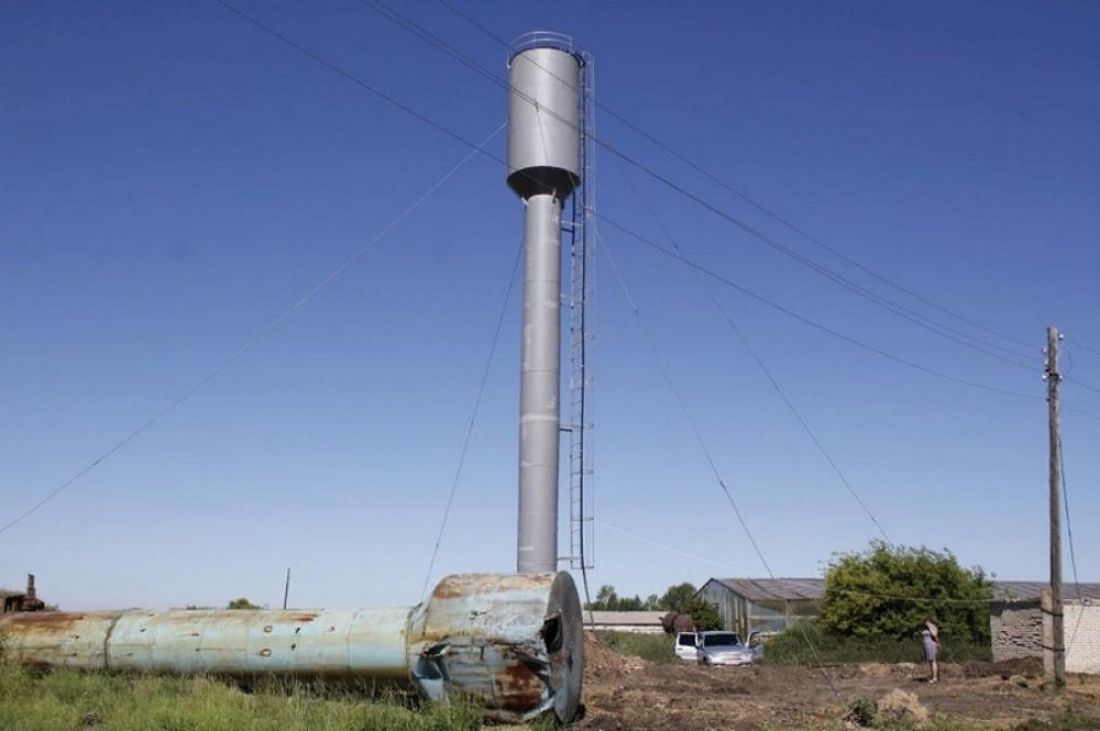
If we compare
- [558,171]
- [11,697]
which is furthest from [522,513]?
[11,697]

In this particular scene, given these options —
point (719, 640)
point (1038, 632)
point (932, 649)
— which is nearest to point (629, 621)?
point (719, 640)

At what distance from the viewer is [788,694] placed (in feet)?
79.4

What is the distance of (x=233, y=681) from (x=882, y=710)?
420 inches

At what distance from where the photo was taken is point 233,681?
16.8 metres

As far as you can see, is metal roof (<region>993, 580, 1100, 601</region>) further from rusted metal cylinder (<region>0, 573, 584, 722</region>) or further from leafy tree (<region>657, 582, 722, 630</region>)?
rusted metal cylinder (<region>0, 573, 584, 722</region>)

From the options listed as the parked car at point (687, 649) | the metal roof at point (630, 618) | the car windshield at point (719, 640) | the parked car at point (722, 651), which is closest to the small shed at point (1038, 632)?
the parked car at point (722, 651)

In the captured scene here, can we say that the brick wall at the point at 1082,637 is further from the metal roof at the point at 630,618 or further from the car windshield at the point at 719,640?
the metal roof at the point at 630,618

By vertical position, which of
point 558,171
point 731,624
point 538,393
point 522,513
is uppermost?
point 558,171

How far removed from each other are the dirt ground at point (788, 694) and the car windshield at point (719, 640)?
357 centimetres

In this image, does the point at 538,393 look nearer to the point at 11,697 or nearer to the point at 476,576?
the point at 476,576

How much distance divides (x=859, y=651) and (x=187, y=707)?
34.6 meters

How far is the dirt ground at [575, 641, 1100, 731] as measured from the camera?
18.0 meters

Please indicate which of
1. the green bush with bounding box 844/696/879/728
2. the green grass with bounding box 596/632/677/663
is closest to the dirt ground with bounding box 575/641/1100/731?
the green bush with bounding box 844/696/879/728

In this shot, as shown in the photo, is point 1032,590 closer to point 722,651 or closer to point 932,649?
point 722,651
